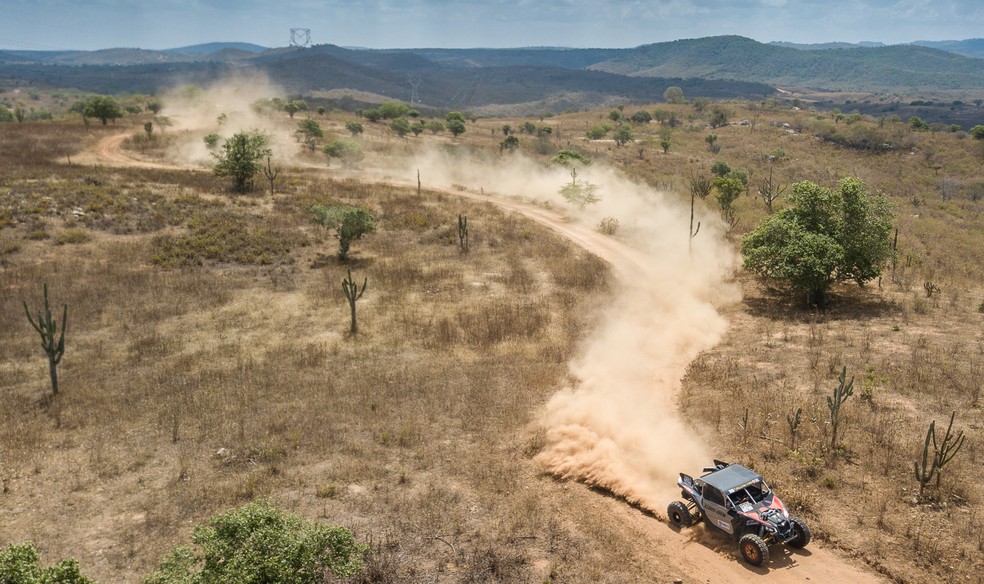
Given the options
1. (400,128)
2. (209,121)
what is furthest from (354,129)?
(209,121)

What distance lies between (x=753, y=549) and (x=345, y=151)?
6277 centimetres

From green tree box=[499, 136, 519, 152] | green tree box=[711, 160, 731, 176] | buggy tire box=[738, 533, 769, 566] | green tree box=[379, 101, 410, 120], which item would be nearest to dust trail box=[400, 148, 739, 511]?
buggy tire box=[738, 533, 769, 566]

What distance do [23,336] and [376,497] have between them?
18.9 metres

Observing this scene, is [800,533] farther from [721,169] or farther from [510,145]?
[510,145]

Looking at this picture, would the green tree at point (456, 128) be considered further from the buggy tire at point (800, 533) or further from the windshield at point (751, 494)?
the buggy tire at point (800, 533)

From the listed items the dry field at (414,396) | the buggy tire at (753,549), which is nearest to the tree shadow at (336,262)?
the dry field at (414,396)

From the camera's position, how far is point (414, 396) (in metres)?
19.7

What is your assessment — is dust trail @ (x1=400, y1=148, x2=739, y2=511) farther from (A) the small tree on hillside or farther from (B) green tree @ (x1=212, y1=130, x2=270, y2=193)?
(A) the small tree on hillside

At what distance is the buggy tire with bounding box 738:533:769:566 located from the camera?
11.9 metres

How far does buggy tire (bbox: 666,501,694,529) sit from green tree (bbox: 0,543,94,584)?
36.7 ft

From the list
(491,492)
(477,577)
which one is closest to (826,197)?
(491,492)

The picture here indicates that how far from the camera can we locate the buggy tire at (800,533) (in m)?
12.4

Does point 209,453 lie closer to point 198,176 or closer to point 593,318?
point 593,318

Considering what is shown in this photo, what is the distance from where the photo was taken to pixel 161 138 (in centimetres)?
7006
